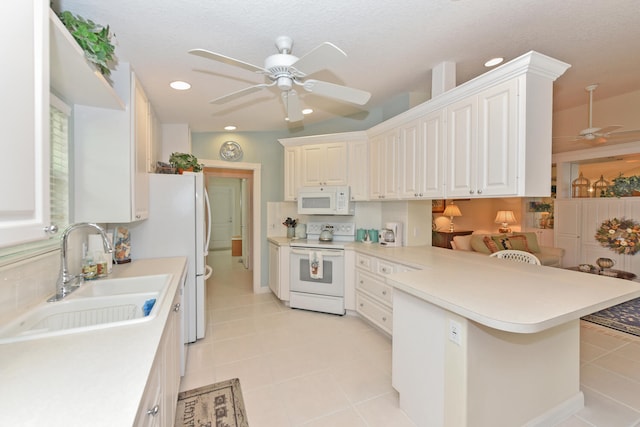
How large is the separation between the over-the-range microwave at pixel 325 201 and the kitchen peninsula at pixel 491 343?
1.84 metres

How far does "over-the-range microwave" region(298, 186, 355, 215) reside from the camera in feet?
12.2

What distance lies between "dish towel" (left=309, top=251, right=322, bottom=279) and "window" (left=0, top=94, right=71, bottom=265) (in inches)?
93.6

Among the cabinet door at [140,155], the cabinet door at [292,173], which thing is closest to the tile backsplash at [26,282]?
the cabinet door at [140,155]

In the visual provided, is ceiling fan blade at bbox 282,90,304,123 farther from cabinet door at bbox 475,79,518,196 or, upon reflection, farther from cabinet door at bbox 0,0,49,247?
cabinet door at bbox 0,0,49,247

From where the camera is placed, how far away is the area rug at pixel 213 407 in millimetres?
1808

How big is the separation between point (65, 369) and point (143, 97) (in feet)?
7.63

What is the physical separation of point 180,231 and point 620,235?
6723 mm

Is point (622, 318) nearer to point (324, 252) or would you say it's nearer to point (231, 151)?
point (324, 252)

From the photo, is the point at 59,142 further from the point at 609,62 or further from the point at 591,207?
the point at 591,207

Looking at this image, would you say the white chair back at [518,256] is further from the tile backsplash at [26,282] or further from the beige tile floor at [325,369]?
the tile backsplash at [26,282]

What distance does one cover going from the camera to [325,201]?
3.79 metres

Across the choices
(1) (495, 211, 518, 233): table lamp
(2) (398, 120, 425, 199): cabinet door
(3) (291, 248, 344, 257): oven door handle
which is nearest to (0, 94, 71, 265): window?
(3) (291, 248, 344, 257): oven door handle

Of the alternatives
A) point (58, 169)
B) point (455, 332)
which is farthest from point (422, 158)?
point (58, 169)

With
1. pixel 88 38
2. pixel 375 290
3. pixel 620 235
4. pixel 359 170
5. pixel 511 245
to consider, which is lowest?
pixel 375 290
